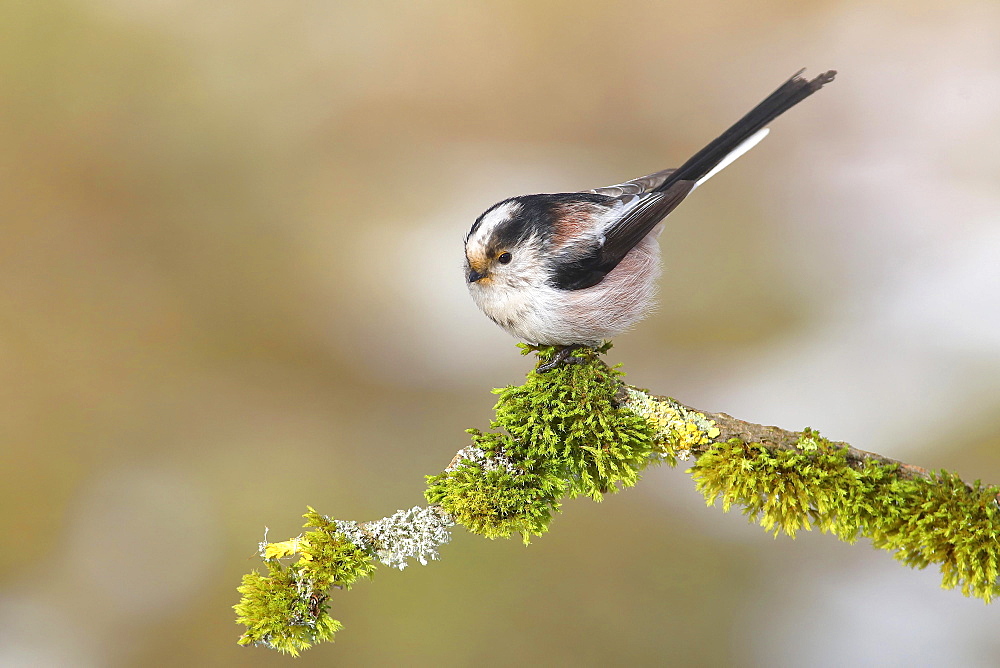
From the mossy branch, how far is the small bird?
29cm

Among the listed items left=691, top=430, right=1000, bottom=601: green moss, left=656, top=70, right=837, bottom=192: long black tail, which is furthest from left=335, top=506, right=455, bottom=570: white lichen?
left=656, top=70, right=837, bottom=192: long black tail

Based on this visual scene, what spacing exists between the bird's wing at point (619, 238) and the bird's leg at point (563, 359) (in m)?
0.27

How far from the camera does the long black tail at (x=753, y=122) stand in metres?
2.92

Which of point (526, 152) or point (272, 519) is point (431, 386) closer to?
point (272, 519)

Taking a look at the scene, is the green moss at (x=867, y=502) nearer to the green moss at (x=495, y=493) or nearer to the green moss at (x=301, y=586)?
the green moss at (x=495, y=493)

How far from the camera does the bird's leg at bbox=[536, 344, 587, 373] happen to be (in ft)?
9.50

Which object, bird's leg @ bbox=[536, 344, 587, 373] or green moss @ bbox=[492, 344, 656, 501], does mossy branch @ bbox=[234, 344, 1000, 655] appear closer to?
green moss @ bbox=[492, 344, 656, 501]

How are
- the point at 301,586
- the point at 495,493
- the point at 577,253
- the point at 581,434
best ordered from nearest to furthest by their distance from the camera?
1. the point at 301,586
2. the point at 495,493
3. the point at 581,434
4. the point at 577,253

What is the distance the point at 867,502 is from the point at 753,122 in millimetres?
1561

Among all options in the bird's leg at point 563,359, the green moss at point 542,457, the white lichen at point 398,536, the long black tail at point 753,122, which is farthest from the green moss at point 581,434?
the long black tail at point 753,122

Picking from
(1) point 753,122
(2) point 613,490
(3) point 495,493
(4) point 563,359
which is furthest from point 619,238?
(3) point 495,493

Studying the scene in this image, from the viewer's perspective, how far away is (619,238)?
293 cm

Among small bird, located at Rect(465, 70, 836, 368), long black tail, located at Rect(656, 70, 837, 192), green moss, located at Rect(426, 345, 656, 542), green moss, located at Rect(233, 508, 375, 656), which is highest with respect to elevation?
long black tail, located at Rect(656, 70, 837, 192)

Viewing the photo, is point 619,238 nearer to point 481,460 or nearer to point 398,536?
point 481,460
